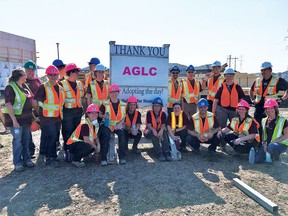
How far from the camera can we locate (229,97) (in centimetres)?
628

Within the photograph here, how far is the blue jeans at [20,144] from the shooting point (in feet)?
16.3

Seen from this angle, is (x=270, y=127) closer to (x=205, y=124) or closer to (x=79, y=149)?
(x=205, y=124)

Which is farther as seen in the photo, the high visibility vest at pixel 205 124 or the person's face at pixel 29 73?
the high visibility vest at pixel 205 124

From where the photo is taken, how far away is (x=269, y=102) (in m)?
5.41

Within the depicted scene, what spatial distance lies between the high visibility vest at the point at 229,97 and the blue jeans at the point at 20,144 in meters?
4.59

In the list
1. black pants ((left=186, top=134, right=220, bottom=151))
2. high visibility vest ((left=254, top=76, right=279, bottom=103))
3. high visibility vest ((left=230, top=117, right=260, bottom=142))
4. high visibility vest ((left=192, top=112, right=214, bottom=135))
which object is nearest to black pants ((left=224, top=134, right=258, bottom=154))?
high visibility vest ((left=230, top=117, right=260, bottom=142))

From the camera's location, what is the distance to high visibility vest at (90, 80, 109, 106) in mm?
5930

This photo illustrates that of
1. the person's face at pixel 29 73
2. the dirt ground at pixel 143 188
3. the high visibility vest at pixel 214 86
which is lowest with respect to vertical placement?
the dirt ground at pixel 143 188

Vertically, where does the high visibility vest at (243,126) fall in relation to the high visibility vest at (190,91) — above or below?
below

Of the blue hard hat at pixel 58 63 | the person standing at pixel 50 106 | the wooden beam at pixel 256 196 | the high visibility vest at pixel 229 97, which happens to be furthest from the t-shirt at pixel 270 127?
the blue hard hat at pixel 58 63

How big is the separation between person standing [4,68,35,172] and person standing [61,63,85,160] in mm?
718

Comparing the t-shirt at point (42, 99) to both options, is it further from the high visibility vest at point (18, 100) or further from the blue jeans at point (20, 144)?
the blue jeans at point (20, 144)

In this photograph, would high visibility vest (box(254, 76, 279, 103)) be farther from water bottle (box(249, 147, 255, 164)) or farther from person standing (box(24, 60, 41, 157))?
person standing (box(24, 60, 41, 157))

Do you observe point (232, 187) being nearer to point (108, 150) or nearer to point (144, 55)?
point (108, 150)
